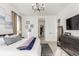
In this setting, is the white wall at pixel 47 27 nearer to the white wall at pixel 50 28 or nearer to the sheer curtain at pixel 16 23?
the white wall at pixel 50 28

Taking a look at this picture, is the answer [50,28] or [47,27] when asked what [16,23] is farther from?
[50,28]

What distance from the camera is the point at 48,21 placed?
8.66 metres

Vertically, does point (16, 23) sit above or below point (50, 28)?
above

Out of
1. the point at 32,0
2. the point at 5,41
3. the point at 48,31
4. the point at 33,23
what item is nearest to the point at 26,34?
the point at 33,23

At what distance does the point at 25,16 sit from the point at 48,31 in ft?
7.53

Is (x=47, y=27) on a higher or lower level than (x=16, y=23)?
lower

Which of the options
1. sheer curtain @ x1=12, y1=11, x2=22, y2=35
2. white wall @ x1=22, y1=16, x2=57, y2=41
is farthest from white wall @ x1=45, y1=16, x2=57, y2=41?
sheer curtain @ x1=12, y1=11, x2=22, y2=35

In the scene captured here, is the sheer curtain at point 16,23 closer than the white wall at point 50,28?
Yes

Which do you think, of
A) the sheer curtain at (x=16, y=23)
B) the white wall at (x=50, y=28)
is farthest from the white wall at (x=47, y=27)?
the sheer curtain at (x=16, y=23)

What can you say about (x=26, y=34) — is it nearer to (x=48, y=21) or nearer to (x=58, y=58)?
(x=48, y=21)

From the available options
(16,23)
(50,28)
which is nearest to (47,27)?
(50,28)

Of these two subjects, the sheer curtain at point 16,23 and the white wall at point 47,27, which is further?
the white wall at point 47,27

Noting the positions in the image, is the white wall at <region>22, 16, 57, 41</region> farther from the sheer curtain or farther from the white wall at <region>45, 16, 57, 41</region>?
the sheer curtain

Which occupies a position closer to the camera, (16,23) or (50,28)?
(16,23)
